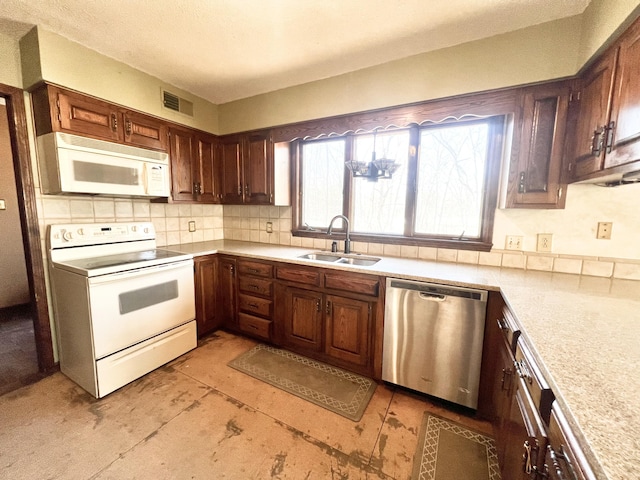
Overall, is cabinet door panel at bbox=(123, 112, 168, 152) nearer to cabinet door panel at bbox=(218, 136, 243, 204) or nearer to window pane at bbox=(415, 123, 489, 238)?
cabinet door panel at bbox=(218, 136, 243, 204)

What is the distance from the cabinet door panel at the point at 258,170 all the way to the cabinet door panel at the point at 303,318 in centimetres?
109

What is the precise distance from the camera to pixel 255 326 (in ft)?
8.39

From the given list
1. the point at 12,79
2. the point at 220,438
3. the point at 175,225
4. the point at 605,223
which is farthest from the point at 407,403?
the point at 12,79

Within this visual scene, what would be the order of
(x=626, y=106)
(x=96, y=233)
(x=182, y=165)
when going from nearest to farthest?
(x=626, y=106) < (x=96, y=233) < (x=182, y=165)

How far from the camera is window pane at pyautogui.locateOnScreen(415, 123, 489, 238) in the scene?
209cm

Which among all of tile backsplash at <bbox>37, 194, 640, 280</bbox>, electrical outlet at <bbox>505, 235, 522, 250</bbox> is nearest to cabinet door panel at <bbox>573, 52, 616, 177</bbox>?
electrical outlet at <bbox>505, 235, 522, 250</bbox>

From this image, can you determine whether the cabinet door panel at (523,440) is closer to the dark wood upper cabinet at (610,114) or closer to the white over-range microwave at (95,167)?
the dark wood upper cabinet at (610,114)

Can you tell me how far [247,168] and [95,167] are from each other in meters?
1.30

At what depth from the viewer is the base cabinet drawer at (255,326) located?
2.49 m

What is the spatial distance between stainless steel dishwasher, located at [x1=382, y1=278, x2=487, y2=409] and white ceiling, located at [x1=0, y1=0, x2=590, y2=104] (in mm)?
1680

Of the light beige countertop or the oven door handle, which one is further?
the oven door handle

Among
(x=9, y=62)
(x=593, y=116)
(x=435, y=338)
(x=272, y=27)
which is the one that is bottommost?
(x=435, y=338)

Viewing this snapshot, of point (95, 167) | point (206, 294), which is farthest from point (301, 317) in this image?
point (95, 167)

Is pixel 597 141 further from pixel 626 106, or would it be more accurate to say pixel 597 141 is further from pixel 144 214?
pixel 144 214
